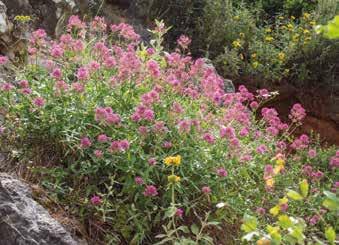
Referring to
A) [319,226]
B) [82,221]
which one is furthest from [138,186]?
[319,226]

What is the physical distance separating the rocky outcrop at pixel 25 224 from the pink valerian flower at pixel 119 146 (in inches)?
16.6

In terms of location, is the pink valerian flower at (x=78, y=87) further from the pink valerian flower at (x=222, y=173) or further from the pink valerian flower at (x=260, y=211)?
the pink valerian flower at (x=260, y=211)

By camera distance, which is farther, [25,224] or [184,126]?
[184,126]

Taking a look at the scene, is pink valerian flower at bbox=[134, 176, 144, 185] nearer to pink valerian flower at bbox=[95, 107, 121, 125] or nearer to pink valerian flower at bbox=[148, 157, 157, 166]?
pink valerian flower at bbox=[148, 157, 157, 166]

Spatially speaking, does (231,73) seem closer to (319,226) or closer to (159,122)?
(319,226)

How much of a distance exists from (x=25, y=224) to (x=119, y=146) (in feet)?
1.77

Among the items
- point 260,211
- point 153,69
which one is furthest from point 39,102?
point 260,211

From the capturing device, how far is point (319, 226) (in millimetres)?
3900

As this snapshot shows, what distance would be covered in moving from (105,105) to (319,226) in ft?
5.41

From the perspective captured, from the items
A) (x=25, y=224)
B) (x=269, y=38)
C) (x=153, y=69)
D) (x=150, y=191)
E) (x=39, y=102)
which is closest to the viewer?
(x=25, y=224)

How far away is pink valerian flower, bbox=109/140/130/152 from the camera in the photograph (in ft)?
9.20

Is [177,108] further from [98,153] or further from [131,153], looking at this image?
[98,153]

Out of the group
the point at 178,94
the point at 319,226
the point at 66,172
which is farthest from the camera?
the point at 319,226

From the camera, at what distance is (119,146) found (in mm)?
2809
